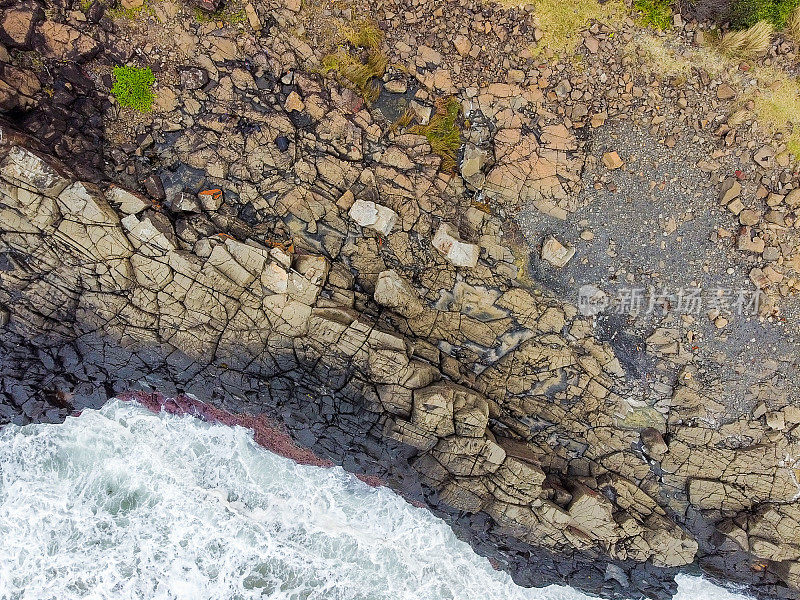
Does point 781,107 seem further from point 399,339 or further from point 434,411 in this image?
point 434,411

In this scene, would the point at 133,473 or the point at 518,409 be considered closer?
the point at 518,409

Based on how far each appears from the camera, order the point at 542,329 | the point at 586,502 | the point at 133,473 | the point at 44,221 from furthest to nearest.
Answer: the point at 133,473 → the point at 542,329 → the point at 586,502 → the point at 44,221

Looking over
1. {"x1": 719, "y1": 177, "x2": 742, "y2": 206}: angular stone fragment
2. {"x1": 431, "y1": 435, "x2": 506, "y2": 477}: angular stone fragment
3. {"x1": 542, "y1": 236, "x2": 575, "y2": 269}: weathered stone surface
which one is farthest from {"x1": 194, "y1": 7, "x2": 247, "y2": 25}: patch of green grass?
{"x1": 719, "y1": 177, "x2": 742, "y2": 206}: angular stone fragment

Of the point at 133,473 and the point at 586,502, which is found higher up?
the point at 586,502

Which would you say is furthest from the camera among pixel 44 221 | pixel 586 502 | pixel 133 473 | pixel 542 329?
pixel 133 473

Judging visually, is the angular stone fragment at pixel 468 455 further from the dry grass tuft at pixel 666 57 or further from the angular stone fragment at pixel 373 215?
the dry grass tuft at pixel 666 57

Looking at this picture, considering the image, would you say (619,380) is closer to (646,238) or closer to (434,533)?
(646,238)

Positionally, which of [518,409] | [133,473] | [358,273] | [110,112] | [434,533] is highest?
[110,112]

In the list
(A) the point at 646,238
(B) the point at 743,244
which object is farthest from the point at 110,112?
(B) the point at 743,244
